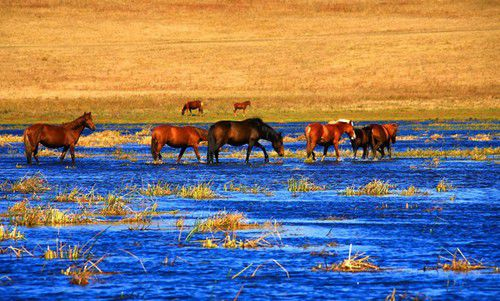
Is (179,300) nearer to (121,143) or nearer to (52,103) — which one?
(121,143)

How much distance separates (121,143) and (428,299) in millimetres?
29085

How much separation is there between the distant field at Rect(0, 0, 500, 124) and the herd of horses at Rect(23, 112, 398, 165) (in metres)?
25.9

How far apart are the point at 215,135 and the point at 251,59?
54933 millimetres

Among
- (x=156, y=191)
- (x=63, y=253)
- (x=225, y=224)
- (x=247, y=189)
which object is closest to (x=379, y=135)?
(x=247, y=189)

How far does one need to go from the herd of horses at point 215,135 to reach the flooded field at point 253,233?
855mm

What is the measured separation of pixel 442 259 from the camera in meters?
11.9

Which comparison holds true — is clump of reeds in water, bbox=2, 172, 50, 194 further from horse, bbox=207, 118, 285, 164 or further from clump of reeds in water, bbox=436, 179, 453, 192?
clump of reeds in water, bbox=436, 179, 453, 192

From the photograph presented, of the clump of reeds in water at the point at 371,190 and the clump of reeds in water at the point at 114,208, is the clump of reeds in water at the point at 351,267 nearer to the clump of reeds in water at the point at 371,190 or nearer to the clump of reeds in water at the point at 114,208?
the clump of reeds in water at the point at 114,208

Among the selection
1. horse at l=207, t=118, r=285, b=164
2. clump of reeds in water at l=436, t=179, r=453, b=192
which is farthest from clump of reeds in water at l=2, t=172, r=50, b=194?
clump of reeds in water at l=436, t=179, r=453, b=192

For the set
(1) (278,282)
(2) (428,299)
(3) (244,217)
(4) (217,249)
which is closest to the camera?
(2) (428,299)

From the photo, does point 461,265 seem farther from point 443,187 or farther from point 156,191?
point 156,191

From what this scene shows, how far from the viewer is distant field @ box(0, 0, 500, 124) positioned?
62.1 meters

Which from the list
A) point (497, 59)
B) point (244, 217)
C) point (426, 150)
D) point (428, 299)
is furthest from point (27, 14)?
point (428, 299)

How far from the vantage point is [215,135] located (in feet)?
87.2
